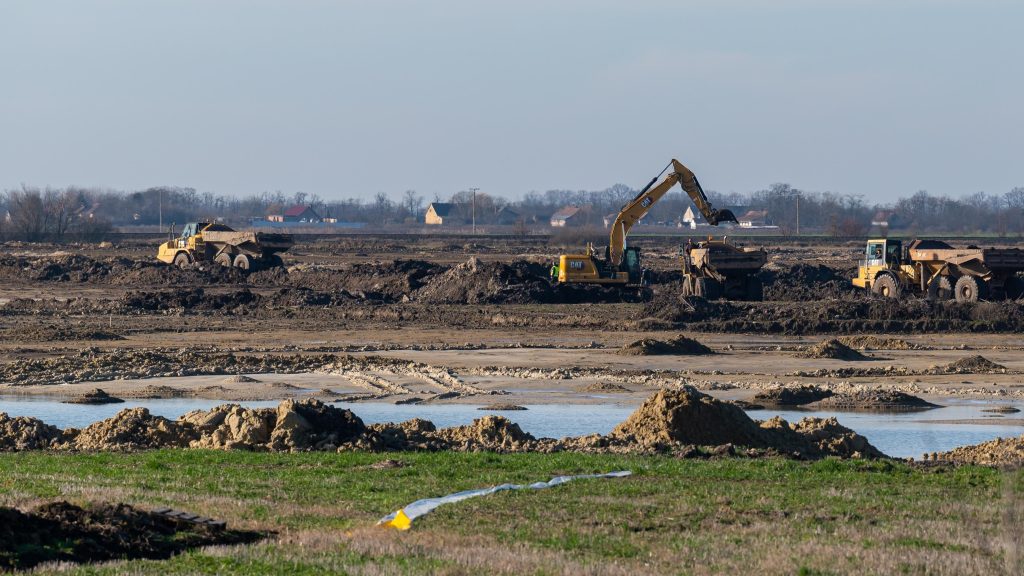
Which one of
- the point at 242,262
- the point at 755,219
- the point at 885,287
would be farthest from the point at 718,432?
the point at 755,219

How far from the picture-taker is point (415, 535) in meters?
10.6

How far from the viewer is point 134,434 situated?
17.6 metres

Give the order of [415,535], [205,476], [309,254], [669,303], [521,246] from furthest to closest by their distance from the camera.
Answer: [521,246] → [309,254] → [669,303] → [205,476] → [415,535]

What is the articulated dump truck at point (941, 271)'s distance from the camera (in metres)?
41.5

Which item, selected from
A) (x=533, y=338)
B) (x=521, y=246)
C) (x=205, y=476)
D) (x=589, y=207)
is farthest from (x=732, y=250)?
(x=589, y=207)

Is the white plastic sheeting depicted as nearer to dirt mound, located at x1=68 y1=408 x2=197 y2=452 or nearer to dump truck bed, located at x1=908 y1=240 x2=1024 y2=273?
dirt mound, located at x1=68 y1=408 x2=197 y2=452

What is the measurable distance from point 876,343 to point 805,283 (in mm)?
19841

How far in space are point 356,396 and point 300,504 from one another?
12.2 meters

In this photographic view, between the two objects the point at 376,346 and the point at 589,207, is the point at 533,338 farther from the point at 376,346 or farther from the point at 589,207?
the point at 589,207

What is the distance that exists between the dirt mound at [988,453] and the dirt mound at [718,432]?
Answer: 0.94 meters

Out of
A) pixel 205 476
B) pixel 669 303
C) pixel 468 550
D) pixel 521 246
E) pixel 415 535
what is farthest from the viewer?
pixel 521 246

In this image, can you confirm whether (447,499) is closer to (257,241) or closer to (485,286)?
(485,286)

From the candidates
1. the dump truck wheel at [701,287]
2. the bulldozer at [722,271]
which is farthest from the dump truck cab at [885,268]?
the dump truck wheel at [701,287]

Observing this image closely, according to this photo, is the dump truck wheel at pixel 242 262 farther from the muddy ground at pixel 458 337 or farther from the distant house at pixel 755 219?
the distant house at pixel 755 219
